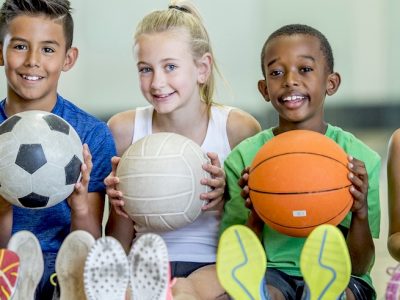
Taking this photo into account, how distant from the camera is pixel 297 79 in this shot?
2.45m

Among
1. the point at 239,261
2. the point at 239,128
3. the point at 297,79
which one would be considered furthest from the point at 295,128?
the point at 239,261

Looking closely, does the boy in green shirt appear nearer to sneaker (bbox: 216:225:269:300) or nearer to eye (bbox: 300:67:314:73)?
eye (bbox: 300:67:314:73)

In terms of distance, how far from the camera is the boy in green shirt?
230cm

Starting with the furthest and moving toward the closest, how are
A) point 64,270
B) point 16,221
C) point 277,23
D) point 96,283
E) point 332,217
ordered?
point 277,23
point 16,221
point 332,217
point 64,270
point 96,283

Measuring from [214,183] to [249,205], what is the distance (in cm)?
13

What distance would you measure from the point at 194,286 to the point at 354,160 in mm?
580

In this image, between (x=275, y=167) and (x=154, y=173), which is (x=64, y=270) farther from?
(x=275, y=167)

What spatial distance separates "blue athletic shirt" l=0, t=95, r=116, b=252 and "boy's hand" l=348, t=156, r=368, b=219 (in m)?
0.83

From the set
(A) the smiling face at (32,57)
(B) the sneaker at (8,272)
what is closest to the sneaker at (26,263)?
(B) the sneaker at (8,272)

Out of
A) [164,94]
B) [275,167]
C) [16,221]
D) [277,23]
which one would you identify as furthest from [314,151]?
[277,23]

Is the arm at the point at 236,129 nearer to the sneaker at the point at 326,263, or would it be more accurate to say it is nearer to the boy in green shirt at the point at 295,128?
the boy in green shirt at the point at 295,128

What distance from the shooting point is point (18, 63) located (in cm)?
255

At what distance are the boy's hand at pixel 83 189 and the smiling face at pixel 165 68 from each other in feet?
1.22

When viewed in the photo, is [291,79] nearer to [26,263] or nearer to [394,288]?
[394,288]
